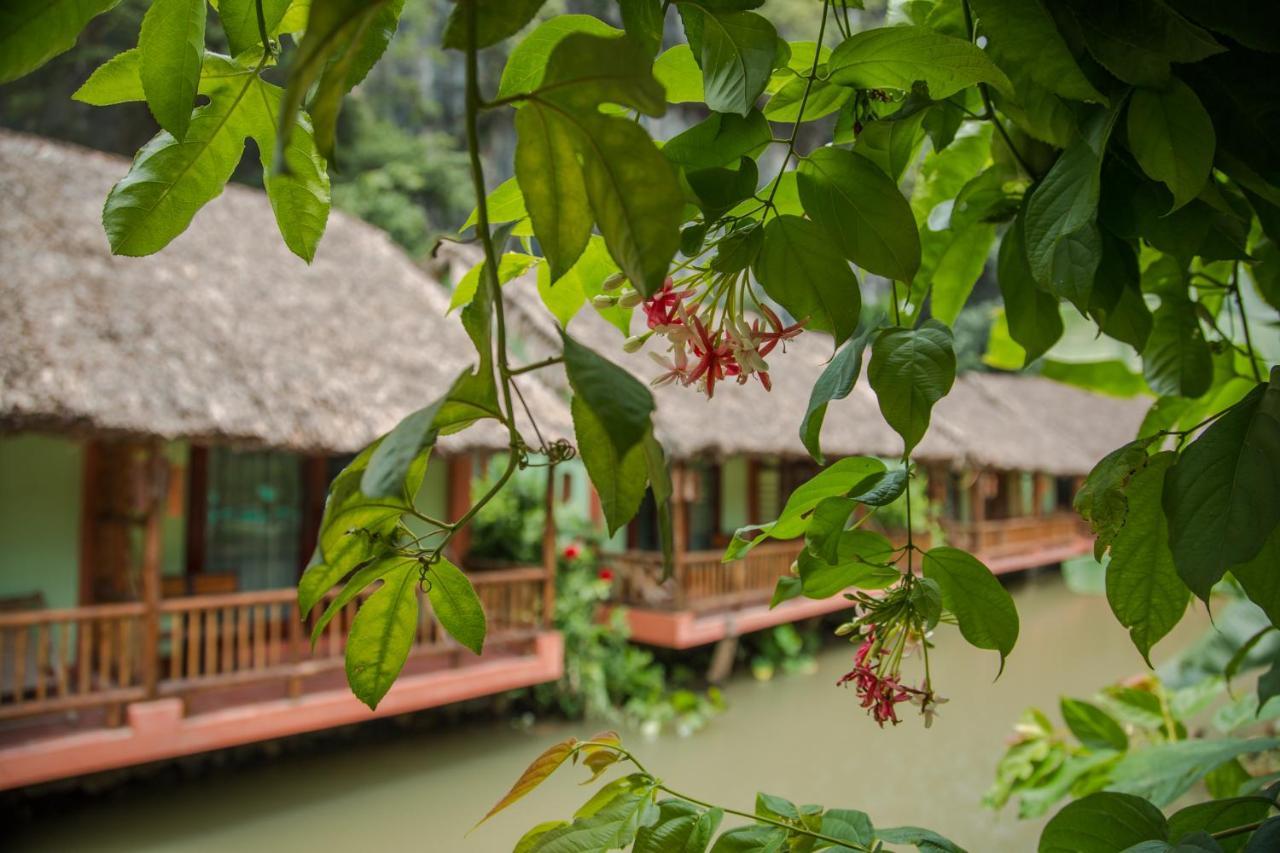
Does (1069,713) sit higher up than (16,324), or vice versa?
(16,324)

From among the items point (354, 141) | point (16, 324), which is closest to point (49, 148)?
point (16, 324)

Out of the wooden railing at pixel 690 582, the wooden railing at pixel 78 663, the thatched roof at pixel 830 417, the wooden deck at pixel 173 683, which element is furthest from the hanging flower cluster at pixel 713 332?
the wooden railing at pixel 690 582

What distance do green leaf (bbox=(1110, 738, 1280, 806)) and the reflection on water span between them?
2890mm

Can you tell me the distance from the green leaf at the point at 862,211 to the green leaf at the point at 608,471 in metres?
0.17

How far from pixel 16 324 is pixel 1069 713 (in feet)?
16.7

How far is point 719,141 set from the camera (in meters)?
0.43

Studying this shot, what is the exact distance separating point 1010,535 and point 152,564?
37.5 feet

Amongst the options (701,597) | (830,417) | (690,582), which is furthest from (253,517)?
(830,417)

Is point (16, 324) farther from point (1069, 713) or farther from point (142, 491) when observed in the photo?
point (1069, 713)

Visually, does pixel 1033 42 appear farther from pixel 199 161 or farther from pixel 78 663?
pixel 78 663

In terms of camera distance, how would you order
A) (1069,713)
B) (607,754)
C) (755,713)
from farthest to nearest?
(755,713), (1069,713), (607,754)

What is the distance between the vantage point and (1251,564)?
1.52ft

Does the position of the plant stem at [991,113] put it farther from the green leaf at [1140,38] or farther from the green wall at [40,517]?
the green wall at [40,517]

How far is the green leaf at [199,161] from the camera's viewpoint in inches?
17.1
